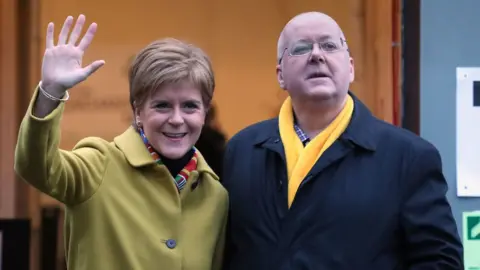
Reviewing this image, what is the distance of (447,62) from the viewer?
10.5 ft

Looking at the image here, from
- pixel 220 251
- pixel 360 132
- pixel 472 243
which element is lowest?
pixel 472 243

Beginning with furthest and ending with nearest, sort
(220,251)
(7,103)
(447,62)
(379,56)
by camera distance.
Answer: (7,103) → (379,56) → (447,62) → (220,251)

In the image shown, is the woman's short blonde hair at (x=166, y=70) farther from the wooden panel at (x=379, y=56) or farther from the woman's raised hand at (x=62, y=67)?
the wooden panel at (x=379, y=56)

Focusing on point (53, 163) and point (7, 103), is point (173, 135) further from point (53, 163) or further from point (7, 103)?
point (7, 103)

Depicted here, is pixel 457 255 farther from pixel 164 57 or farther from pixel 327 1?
pixel 327 1

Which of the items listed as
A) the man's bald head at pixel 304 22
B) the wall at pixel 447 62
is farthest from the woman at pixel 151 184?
the wall at pixel 447 62

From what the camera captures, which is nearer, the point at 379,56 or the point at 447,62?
the point at 447,62

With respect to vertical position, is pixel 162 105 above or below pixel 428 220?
above

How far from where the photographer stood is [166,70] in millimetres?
2029

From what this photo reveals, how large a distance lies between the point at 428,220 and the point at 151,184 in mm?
801

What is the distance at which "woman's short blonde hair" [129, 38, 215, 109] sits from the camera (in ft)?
6.66

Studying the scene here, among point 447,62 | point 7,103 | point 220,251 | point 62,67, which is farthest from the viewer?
point 7,103

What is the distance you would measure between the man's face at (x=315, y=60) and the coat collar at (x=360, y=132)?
79 millimetres

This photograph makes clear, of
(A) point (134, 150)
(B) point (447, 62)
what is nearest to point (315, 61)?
(A) point (134, 150)
